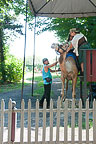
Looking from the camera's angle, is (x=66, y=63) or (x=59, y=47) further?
(x=59, y=47)

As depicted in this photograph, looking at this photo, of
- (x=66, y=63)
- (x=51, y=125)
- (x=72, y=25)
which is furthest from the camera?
(x=72, y=25)

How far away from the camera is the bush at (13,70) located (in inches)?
709

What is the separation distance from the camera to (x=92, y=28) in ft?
41.9

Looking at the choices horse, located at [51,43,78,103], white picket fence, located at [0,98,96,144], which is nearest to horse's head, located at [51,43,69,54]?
horse, located at [51,43,78,103]

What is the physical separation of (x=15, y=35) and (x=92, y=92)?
13686 mm

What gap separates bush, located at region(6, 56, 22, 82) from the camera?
18000 millimetres

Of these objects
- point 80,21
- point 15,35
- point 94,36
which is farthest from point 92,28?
point 15,35

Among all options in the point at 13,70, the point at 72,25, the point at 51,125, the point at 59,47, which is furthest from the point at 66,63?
the point at 13,70

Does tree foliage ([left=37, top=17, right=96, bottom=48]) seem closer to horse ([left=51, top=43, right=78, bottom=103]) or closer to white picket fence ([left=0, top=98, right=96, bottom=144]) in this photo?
horse ([left=51, top=43, right=78, bottom=103])

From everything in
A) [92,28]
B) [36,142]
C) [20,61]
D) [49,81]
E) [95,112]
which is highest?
[92,28]

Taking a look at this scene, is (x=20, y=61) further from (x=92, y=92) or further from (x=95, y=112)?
(x=95, y=112)

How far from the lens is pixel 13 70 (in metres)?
18.1

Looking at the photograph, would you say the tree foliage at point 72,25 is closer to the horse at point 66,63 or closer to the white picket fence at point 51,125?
the horse at point 66,63

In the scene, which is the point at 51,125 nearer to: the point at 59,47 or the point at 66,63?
the point at 66,63
